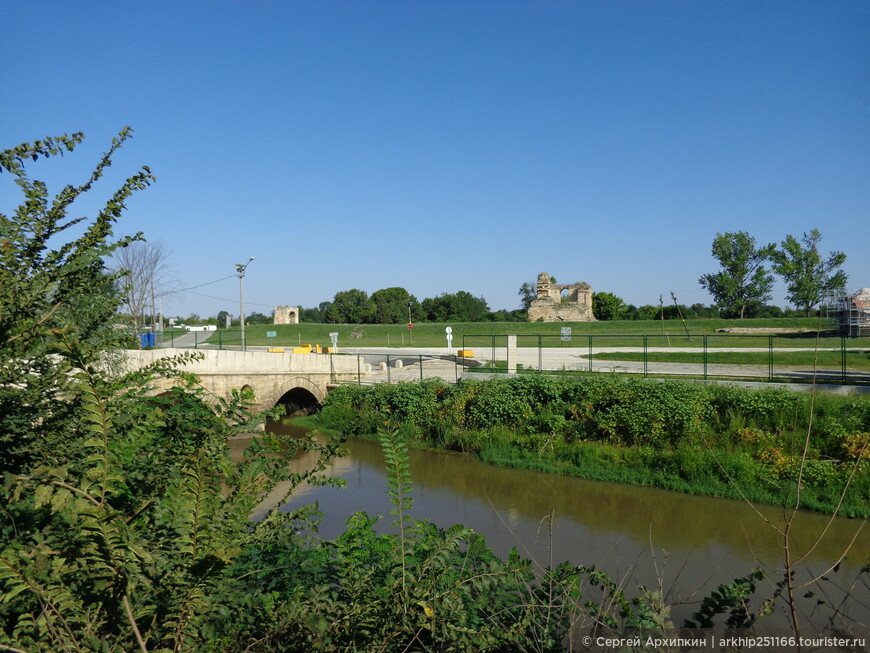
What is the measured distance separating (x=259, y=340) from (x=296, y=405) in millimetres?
36287

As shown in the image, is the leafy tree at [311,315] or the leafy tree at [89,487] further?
the leafy tree at [311,315]

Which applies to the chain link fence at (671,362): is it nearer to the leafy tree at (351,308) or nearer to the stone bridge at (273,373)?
the stone bridge at (273,373)

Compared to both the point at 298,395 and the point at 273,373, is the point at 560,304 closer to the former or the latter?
the point at 298,395

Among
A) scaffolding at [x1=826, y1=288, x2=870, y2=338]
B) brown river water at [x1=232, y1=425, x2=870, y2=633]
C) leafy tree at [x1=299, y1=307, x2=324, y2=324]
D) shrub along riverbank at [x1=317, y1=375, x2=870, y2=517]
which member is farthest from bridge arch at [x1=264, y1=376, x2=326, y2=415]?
leafy tree at [x1=299, y1=307, x2=324, y2=324]

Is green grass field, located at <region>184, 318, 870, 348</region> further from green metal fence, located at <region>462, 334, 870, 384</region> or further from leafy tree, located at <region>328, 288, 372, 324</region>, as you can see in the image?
leafy tree, located at <region>328, 288, 372, 324</region>

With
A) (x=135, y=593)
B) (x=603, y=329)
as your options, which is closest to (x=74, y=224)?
(x=135, y=593)

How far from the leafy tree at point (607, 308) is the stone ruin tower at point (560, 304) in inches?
136

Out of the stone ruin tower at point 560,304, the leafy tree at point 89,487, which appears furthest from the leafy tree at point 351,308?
the leafy tree at point 89,487

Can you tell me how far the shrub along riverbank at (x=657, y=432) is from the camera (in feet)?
44.3

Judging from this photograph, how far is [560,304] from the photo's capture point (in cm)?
6394

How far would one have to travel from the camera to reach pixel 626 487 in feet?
47.5

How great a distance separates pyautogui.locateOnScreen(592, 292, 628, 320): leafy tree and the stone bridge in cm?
4421

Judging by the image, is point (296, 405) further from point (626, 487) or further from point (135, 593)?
point (135, 593)

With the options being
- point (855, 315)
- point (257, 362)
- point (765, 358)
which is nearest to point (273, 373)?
point (257, 362)
